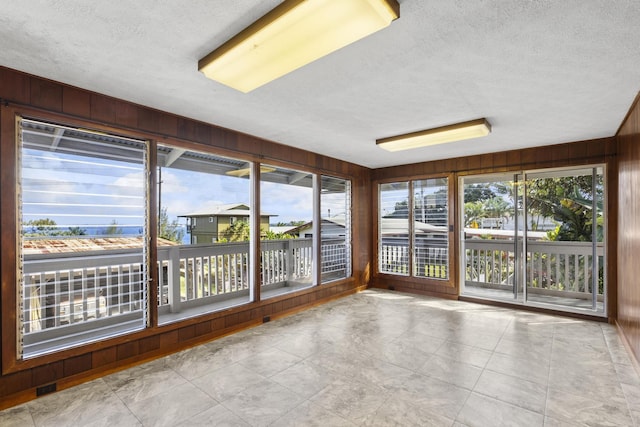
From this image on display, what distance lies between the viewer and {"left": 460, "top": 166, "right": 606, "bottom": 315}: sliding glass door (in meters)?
4.50

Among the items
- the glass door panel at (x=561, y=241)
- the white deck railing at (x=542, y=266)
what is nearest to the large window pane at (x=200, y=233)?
the white deck railing at (x=542, y=266)

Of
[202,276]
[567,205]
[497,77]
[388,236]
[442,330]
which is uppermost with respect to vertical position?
[497,77]

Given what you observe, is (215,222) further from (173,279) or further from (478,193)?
(478,193)

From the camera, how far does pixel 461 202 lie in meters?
5.10

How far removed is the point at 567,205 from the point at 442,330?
3.41m

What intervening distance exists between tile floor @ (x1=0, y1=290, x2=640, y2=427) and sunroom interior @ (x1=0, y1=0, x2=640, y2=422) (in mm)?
363

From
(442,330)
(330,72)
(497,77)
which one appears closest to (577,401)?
(442,330)

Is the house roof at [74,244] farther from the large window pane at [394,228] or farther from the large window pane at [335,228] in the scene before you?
the large window pane at [394,228]

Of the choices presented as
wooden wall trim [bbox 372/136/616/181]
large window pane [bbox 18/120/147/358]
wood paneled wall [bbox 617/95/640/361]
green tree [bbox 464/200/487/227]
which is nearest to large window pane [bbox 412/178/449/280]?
wooden wall trim [bbox 372/136/616/181]

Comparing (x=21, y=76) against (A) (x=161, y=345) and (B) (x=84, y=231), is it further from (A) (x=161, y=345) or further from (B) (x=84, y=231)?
(A) (x=161, y=345)

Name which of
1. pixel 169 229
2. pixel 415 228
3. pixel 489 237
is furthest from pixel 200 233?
pixel 489 237

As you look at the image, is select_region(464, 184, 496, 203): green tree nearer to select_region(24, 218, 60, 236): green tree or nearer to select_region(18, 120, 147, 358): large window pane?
select_region(18, 120, 147, 358): large window pane

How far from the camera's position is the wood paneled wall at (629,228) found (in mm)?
2711

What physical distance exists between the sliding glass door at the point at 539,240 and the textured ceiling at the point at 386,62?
1.56 metres
